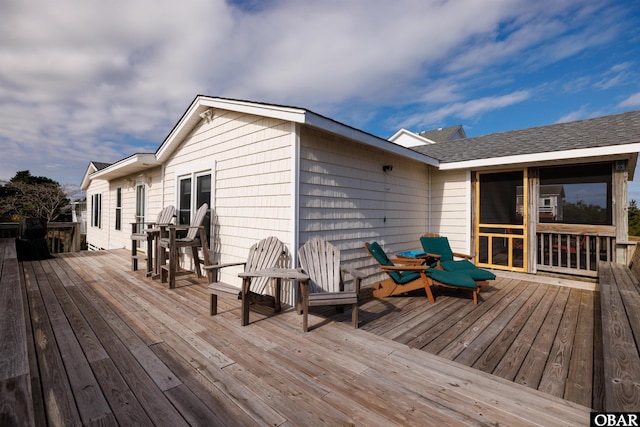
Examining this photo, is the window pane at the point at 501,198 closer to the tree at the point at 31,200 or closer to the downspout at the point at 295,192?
the downspout at the point at 295,192

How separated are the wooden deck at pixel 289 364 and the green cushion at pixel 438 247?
1.06 metres

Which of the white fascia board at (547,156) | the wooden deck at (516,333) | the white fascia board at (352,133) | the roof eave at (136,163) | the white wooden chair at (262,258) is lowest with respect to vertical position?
the wooden deck at (516,333)

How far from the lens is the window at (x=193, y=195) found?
5.23 m

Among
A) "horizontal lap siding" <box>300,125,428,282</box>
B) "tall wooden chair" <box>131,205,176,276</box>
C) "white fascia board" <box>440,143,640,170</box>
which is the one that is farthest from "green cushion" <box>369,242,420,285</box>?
"tall wooden chair" <box>131,205,176,276</box>

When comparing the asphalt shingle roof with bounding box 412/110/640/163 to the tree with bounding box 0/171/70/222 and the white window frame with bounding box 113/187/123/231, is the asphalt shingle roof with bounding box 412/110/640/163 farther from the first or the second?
the tree with bounding box 0/171/70/222

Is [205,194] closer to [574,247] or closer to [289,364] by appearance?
[289,364]

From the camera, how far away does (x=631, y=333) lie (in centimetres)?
214

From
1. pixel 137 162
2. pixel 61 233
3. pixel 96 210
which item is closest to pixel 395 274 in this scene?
pixel 137 162

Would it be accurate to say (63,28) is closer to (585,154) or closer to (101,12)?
(101,12)

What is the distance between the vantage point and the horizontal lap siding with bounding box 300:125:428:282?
146 inches

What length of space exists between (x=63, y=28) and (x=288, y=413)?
779cm

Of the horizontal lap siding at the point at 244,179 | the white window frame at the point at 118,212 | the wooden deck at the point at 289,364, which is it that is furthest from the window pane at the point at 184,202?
the white window frame at the point at 118,212

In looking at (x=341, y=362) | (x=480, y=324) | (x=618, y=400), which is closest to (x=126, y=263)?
(x=341, y=362)

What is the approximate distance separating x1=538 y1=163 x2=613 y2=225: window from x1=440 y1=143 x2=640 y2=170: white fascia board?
47cm
